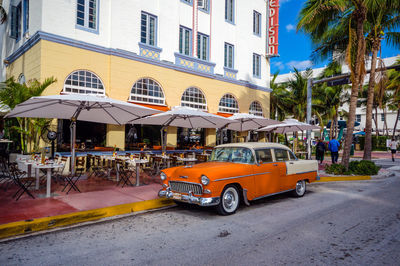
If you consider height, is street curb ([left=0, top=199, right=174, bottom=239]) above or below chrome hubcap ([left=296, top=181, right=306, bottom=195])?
below

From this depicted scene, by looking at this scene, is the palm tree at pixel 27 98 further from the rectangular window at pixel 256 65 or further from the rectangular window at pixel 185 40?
the rectangular window at pixel 256 65

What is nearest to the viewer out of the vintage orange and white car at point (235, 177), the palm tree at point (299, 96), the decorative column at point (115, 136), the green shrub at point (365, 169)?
the vintage orange and white car at point (235, 177)

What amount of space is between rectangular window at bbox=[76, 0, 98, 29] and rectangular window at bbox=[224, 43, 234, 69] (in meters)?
9.19

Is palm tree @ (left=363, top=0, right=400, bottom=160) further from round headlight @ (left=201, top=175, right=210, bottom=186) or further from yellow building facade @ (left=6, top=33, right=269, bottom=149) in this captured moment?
round headlight @ (left=201, top=175, right=210, bottom=186)

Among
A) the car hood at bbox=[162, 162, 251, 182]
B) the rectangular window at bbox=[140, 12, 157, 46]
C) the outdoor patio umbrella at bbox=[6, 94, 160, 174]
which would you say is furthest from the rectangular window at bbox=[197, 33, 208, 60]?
the car hood at bbox=[162, 162, 251, 182]

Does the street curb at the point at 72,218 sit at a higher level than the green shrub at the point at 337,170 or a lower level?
lower

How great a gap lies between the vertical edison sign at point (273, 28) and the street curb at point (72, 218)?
60.1 ft

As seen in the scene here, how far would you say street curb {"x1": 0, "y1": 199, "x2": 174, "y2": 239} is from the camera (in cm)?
505

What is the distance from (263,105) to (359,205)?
1554cm

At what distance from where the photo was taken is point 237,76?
66.1 ft

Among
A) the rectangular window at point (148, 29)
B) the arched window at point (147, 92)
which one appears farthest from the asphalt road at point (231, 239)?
the rectangular window at point (148, 29)

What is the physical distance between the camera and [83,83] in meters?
12.8

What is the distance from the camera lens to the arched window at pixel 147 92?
47.5 feet

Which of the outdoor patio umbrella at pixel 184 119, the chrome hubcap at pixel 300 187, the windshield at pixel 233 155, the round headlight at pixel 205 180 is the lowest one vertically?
the chrome hubcap at pixel 300 187
